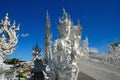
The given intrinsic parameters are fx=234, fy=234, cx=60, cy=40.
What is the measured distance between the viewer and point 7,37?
12.8m

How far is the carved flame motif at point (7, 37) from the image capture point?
1251 cm

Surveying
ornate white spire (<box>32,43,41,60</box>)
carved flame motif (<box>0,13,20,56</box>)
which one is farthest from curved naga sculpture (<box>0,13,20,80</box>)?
ornate white spire (<box>32,43,41,60</box>)

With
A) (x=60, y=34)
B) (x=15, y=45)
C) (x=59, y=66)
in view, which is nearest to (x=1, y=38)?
(x=15, y=45)

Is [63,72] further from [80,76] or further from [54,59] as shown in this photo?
[80,76]

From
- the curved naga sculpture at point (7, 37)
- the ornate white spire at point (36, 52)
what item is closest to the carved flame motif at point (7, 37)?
the curved naga sculpture at point (7, 37)

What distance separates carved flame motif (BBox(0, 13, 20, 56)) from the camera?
12511 mm

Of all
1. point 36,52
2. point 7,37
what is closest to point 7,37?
point 7,37

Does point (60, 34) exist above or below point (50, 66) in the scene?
above

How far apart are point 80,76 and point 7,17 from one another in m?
5.35

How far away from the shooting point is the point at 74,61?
9445 millimetres

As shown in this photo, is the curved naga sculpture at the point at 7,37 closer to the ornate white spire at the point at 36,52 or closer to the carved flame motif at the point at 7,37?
the carved flame motif at the point at 7,37

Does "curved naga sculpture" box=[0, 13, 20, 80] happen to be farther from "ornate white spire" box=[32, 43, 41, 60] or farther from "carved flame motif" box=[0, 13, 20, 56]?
"ornate white spire" box=[32, 43, 41, 60]

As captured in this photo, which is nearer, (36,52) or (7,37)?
(7,37)

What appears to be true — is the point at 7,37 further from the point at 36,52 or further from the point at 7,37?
the point at 36,52
